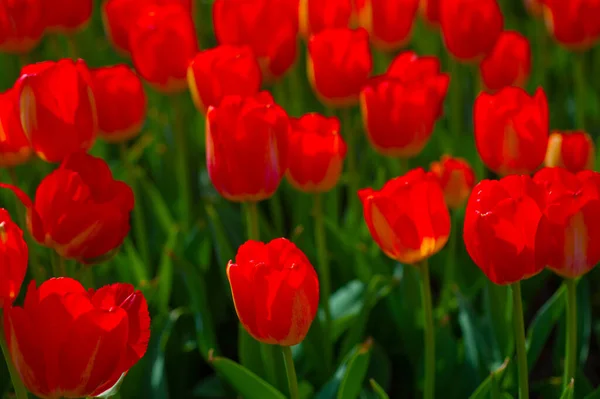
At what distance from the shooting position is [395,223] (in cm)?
126

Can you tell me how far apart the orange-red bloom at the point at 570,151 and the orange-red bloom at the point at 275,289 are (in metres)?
0.63

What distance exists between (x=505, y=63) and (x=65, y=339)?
1.28m

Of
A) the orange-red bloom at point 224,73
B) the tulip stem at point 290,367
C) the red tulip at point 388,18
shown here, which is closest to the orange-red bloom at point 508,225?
the tulip stem at point 290,367

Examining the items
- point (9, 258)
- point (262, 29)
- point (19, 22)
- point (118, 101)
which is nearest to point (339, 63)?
point (262, 29)

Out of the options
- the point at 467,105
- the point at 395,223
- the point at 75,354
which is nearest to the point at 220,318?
the point at 395,223

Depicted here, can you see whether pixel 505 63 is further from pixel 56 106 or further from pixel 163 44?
pixel 56 106

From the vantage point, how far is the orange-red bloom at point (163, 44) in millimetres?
1816

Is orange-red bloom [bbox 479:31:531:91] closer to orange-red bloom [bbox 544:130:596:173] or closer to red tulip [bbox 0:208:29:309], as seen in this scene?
orange-red bloom [bbox 544:130:596:173]

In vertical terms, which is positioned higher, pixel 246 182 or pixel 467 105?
pixel 246 182

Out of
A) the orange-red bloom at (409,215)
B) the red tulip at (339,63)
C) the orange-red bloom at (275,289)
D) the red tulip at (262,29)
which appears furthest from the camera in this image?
the red tulip at (262,29)

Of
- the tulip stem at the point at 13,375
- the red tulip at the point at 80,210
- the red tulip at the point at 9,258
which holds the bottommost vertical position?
the tulip stem at the point at 13,375

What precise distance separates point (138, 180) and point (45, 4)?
0.47 m

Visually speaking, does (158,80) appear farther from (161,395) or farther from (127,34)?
(161,395)

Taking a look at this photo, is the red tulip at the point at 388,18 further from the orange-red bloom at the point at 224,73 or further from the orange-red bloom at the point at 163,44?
the orange-red bloom at the point at 224,73
